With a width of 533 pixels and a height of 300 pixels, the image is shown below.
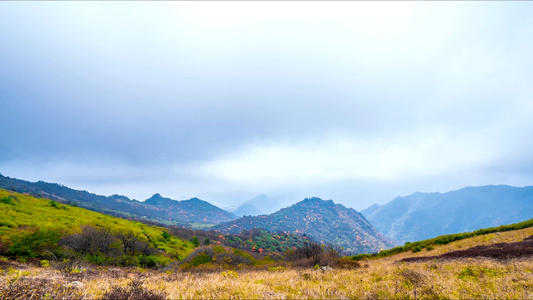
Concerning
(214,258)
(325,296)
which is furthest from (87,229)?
(325,296)

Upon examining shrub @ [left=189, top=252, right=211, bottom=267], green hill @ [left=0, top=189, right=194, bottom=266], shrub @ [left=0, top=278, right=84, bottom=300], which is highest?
shrub @ [left=0, top=278, right=84, bottom=300]

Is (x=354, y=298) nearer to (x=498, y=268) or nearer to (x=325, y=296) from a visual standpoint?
(x=325, y=296)

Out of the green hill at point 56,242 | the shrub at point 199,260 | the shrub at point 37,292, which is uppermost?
the shrub at point 37,292

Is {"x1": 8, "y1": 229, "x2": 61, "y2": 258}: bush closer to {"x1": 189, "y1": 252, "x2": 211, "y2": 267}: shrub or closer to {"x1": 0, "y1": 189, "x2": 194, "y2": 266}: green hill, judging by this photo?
{"x1": 0, "y1": 189, "x2": 194, "y2": 266}: green hill

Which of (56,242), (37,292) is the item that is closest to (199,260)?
(56,242)

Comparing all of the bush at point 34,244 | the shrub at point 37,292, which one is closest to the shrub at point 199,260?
the bush at point 34,244

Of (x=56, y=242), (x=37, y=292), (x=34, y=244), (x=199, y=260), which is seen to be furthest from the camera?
(x=199, y=260)

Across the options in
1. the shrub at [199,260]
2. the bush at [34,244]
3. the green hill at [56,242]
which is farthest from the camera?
the shrub at [199,260]

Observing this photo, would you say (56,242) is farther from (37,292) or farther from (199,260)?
(37,292)

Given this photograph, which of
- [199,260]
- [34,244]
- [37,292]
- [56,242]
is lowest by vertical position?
[199,260]

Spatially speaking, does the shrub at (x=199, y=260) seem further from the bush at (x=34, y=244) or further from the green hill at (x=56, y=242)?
the bush at (x=34, y=244)

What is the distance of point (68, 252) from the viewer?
62.7 ft

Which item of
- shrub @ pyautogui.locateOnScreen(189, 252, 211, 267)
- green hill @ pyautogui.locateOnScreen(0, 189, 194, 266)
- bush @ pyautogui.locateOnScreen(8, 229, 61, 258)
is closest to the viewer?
bush @ pyautogui.locateOnScreen(8, 229, 61, 258)

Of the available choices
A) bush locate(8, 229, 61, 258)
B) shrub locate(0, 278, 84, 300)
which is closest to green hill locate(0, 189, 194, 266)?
bush locate(8, 229, 61, 258)
